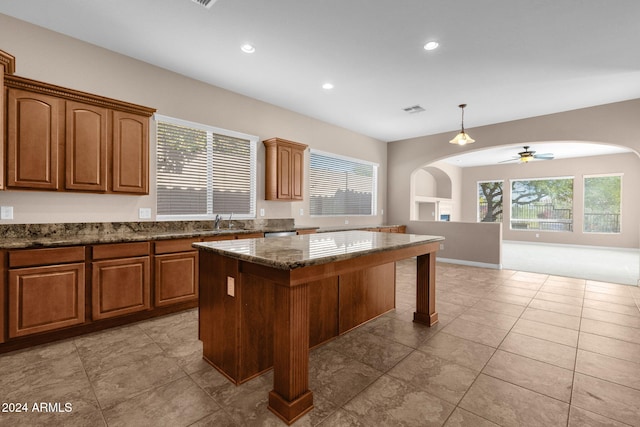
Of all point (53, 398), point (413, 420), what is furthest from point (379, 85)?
point (53, 398)

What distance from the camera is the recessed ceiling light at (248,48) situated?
317 centimetres

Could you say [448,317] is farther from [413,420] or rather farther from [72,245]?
[72,245]

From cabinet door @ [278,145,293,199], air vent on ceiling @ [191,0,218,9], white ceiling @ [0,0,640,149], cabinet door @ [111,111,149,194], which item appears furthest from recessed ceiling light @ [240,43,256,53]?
cabinet door @ [278,145,293,199]

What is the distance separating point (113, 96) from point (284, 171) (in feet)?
7.81

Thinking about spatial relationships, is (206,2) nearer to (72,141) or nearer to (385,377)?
(72,141)

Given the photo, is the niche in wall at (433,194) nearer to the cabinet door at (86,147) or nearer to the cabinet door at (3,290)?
the cabinet door at (86,147)

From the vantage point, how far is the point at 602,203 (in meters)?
9.18

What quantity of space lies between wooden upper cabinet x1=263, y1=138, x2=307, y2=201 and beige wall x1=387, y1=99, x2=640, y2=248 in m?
3.29

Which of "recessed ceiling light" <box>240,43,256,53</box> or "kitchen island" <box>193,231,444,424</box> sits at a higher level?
"recessed ceiling light" <box>240,43,256,53</box>

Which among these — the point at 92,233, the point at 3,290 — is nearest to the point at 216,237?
the point at 92,233

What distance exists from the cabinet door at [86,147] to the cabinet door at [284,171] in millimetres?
2308

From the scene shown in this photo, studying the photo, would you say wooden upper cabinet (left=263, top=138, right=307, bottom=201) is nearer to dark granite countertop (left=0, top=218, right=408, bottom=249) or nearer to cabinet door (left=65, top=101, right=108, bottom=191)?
dark granite countertop (left=0, top=218, right=408, bottom=249)

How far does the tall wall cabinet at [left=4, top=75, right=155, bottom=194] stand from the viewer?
2586mm

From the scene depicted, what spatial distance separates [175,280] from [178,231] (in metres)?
0.76
